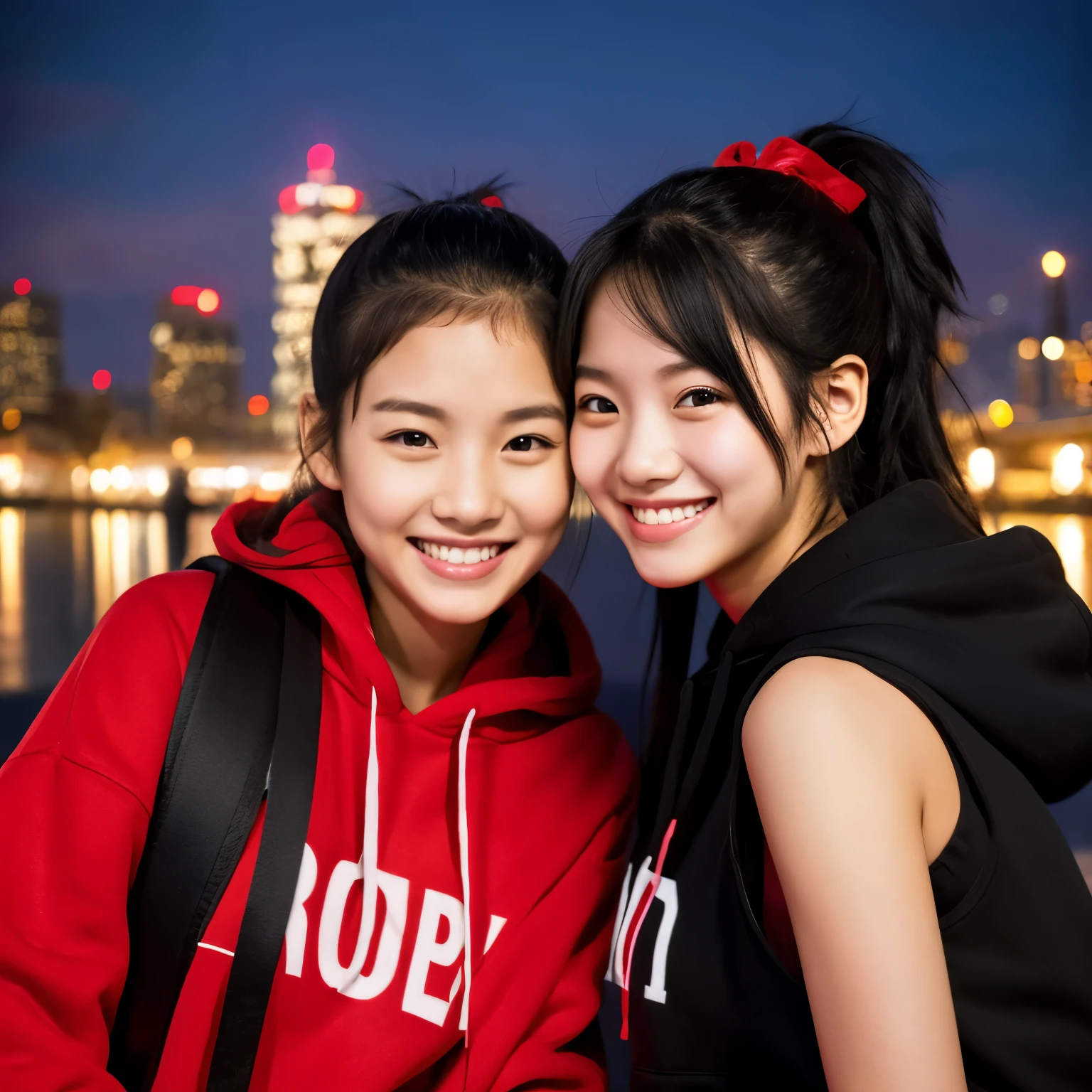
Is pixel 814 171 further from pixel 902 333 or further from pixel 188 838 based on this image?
pixel 188 838

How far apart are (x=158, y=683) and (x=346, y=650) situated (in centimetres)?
21

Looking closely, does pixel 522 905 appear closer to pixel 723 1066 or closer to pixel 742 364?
pixel 723 1066

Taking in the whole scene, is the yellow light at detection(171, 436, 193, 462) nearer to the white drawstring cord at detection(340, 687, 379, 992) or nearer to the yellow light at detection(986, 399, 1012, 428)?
the yellow light at detection(986, 399, 1012, 428)

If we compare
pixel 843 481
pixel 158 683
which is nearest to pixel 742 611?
pixel 843 481

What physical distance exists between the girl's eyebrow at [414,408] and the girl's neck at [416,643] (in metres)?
0.28

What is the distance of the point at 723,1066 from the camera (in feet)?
3.11

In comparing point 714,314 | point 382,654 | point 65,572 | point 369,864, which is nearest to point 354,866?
point 369,864

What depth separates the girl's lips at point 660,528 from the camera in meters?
1.07

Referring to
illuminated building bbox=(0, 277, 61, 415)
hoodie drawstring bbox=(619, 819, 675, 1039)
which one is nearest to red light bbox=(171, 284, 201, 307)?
illuminated building bbox=(0, 277, 61, 415)

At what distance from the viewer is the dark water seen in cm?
197

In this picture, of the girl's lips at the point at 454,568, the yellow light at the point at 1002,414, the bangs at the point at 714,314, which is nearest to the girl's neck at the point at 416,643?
the girl's lips at the point at 454,568

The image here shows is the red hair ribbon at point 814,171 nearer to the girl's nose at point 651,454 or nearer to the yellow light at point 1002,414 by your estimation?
the girl's nose at point 651,454

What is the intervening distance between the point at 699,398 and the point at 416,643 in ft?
1.64

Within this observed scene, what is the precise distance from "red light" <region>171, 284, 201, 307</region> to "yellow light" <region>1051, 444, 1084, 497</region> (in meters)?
17.0
